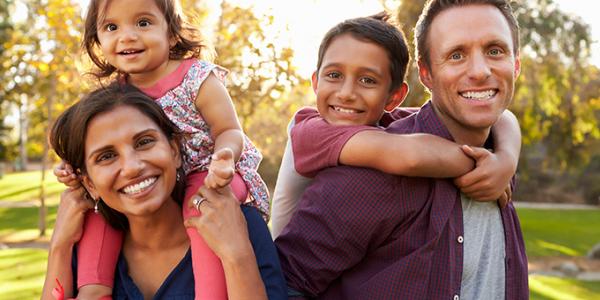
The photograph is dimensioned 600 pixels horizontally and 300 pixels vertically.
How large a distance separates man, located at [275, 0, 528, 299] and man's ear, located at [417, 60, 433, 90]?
6cm

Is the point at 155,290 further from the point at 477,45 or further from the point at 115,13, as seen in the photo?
the point at 477,45

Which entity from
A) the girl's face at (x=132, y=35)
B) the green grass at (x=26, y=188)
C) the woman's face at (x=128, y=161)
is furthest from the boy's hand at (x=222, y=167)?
the green grass at (x=26, y=188)

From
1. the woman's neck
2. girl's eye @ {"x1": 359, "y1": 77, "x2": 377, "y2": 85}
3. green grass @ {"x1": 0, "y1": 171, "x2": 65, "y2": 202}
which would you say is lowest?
green grass @ {"x1": 0, "y1": 171, "x2": 65, "y2": 202}

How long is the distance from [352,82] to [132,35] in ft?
3.11

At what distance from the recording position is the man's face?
8.21 feet

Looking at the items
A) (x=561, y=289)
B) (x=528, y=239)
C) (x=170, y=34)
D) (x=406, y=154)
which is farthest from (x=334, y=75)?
(x=528, y=239)

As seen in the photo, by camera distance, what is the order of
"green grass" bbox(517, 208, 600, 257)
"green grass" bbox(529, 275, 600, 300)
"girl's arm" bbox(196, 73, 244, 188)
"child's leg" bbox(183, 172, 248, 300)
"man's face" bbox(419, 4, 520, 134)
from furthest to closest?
1. "green grass" bbox(517, 208, 600, 257)
2. "green grass" bbox(529, 275, 600, 300)
3. "girl's arm" bbox(196, 73, 244, 188)
4. "child's leg" bbox(183, 172, 248, 300)
5. "man's face" bbox(419, 4, 520, 134)

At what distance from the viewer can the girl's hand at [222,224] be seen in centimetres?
254

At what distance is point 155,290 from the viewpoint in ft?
9.25

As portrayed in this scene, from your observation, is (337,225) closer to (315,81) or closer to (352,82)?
(352,82)

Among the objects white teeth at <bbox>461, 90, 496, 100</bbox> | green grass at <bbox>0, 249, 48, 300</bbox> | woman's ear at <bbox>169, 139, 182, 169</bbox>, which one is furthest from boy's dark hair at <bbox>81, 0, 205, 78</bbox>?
green grass at <bbox>0, 249, 48, 300</bbox>

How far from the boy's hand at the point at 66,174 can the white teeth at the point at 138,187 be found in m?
0.30

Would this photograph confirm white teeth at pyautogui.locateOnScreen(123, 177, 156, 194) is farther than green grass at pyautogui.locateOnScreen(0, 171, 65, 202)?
No

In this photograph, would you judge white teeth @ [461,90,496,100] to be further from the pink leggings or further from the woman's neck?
the woman's neck
